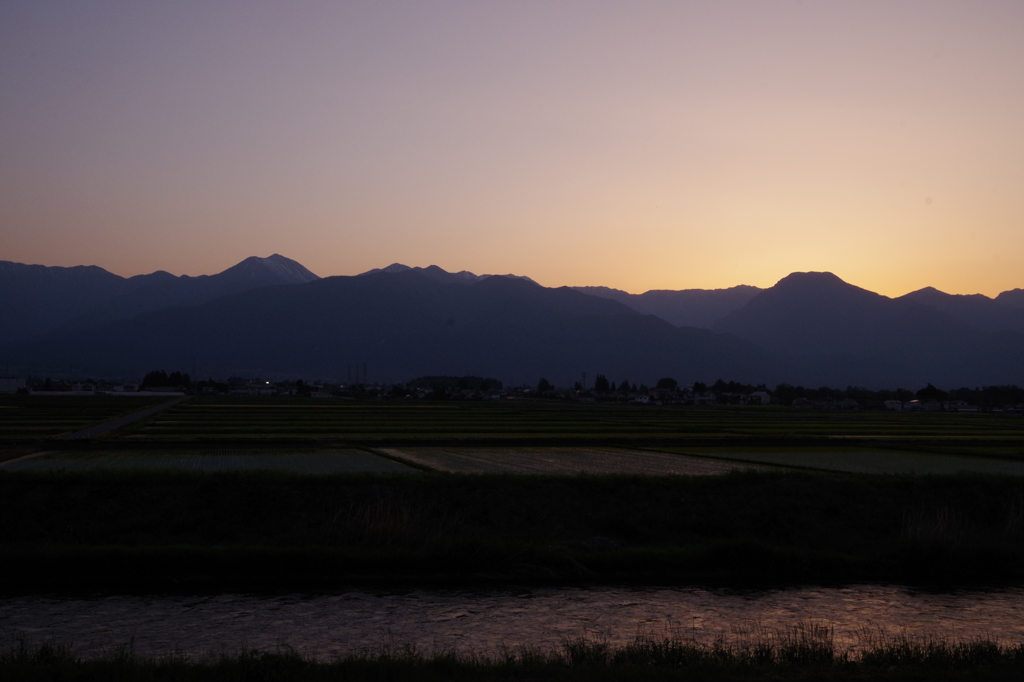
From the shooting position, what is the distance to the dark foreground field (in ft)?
63.7

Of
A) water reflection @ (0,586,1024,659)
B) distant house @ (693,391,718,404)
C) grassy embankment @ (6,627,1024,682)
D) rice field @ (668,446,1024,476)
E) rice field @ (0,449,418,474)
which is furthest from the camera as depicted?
distant house @ (693,391,718,404)

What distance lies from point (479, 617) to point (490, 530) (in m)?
6.63

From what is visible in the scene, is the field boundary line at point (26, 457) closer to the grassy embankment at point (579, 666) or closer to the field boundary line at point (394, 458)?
the field boundary line at point (394, 458)

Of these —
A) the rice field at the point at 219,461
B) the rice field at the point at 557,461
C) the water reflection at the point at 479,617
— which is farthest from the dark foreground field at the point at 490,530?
the rice field at the point at 219,461

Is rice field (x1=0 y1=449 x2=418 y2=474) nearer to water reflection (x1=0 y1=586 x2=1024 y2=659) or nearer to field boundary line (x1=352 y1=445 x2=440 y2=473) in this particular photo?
field boundary line (x1=352 y1=445 x2=440 y2=473)

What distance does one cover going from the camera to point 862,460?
38094mm

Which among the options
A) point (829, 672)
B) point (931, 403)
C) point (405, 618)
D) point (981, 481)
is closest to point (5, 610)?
point (405, 618)

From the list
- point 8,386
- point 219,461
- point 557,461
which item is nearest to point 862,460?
point 557,461

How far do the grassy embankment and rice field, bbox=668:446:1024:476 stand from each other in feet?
69.8

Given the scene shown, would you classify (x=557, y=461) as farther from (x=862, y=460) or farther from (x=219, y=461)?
(x=862, y=460)

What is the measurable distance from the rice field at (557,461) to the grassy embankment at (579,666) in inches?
654

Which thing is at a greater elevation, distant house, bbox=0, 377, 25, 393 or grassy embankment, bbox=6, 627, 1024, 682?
distant house, bbox=0, 377, 25, 393

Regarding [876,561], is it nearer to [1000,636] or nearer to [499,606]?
[1000,636]

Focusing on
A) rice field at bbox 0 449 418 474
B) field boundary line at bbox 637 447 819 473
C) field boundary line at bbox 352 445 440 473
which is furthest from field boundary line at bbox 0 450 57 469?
field boundary line at bbox 637 447 819 473
